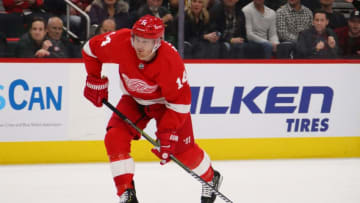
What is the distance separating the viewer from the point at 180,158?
337cm

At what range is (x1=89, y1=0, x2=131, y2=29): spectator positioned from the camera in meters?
4.68

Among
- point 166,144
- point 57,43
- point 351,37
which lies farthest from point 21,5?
point 351,37

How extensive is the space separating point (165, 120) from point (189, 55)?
186cm

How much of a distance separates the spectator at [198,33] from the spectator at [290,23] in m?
0.57

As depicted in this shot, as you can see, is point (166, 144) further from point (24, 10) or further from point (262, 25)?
point (262, 25)

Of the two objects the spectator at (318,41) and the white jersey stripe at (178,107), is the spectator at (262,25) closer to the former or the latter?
the spectator at (318,41)

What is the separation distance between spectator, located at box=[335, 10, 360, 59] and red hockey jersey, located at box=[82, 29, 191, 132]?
8.08 feet

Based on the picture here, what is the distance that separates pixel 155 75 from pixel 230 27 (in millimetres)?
2024

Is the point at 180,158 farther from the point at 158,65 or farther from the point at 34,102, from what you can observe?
the point at 34,102

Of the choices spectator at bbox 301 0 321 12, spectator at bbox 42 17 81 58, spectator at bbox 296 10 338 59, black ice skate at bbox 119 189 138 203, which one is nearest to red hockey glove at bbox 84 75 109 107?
black ice skate at bbox 119 189 138 203

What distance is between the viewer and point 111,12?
15.4 ft

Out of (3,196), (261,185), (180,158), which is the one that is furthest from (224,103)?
(3,196)

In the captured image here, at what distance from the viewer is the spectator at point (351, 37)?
5.12 meters

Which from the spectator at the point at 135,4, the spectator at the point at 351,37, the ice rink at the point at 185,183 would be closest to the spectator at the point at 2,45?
the ice rink at the point at 185,183
